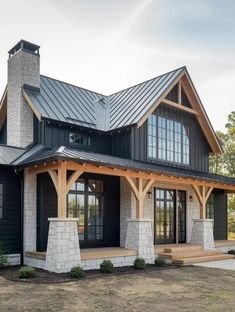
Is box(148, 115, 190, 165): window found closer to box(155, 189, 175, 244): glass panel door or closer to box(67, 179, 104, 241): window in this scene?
box(155, 189, 175, 244): glass panel door

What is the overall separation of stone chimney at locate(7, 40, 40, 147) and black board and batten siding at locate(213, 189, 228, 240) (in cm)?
1041

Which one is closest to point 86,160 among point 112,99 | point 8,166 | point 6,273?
point 8,166

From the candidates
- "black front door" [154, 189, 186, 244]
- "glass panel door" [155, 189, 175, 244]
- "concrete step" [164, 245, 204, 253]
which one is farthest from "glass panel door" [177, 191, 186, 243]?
"concrete step" [164, 245, 204, 253]

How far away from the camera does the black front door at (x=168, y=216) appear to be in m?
15.6

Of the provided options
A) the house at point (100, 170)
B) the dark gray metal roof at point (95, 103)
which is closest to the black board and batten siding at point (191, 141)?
the house at point (100, 170)

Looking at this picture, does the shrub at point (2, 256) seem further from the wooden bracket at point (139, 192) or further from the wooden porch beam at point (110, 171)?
the wooden bracket at point (139, 192)

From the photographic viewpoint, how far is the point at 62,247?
1012cm

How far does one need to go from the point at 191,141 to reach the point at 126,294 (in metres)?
11.2

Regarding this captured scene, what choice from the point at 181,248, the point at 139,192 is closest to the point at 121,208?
the point at 139,192

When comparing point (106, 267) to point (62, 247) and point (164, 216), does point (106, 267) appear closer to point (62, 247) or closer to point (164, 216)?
point (62, 247)

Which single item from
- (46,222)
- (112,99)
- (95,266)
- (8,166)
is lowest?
(95,266)

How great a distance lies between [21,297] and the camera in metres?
7.54

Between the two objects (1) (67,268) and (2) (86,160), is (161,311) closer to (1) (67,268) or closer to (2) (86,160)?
(1) (67,268)

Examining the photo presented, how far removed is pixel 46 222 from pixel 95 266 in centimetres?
231
